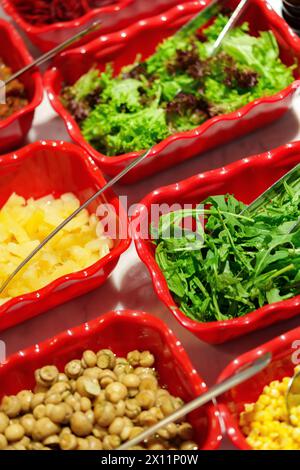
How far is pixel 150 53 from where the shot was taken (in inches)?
90.7

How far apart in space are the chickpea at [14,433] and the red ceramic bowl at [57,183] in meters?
0.30

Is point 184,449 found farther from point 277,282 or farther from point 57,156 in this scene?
point 57,156

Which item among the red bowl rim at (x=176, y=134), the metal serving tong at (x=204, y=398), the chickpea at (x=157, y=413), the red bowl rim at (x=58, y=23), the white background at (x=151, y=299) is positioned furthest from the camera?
the red bowl rim at (x=58, y=23)

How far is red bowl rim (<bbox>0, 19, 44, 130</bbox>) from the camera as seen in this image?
2.04 m

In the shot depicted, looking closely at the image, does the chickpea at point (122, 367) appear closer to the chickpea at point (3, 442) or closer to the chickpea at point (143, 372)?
the chickpea at point (143, 372)

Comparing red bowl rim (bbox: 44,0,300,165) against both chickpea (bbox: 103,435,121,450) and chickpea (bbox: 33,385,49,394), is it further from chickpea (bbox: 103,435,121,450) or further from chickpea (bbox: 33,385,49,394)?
chickpea (bbox: 103,435,121,450)

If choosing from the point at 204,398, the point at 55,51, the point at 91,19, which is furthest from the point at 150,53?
the point at 204,398

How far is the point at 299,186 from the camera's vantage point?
1.89 meters

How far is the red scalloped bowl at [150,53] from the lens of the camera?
1.98 m

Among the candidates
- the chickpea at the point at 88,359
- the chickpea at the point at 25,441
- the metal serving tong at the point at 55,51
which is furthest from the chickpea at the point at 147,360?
the metal serving tong at the point at 55,51

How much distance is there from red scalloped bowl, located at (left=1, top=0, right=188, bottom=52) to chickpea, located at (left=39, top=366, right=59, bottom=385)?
3.61 ft

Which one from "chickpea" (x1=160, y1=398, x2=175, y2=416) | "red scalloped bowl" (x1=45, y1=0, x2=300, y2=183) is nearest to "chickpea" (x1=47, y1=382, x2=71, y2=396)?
"chickpea" (x1=160, y1=398, x2=175, y2=416)

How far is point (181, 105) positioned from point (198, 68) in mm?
141
